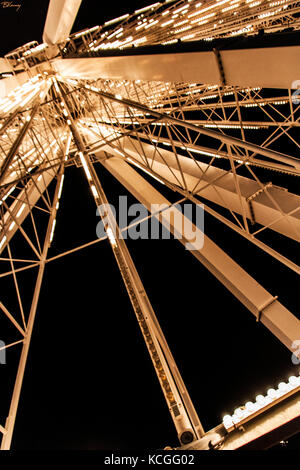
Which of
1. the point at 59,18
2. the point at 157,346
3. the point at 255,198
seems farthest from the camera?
the point at 59,18

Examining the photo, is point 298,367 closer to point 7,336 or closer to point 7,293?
point 7,336

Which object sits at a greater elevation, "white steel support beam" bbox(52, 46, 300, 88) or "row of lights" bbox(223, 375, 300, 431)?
"white steel support beam" bbox(52, 46, 300, 88)

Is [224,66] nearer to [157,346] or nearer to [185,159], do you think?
[157,346]

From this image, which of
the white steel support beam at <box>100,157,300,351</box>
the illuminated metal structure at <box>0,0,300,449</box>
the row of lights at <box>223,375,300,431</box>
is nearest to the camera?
the illuminated metal structure at <box>0,0,300,449</box>

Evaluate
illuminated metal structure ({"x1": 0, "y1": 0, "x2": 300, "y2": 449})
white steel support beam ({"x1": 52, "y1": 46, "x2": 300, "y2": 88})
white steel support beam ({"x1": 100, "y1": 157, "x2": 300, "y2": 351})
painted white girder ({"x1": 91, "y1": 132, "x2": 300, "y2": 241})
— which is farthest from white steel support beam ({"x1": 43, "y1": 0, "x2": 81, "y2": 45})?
white steel support beam ({"x1": 100, "y1": 157, "x2": 300, "y2": 351})

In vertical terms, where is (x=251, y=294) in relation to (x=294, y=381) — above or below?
above

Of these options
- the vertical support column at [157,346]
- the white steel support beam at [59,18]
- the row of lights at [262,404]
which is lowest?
the row of lights at [262,404]

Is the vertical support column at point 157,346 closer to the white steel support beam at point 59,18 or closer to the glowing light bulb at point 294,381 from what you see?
the glowing light bulb at point 294,381

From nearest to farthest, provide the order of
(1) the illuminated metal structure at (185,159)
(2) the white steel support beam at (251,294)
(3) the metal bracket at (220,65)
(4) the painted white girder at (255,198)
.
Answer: (3) the metal bracket at (220,65) → (1) the illuminated metal structure at (185,159) → (2) the white steel support beam at (251,294) → (4) the painted white girder at (255,198)

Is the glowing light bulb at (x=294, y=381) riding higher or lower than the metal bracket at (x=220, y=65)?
lower

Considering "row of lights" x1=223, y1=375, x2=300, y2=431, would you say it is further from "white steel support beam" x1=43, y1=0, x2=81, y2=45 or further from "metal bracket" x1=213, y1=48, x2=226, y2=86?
"white steel support beam" x1=43, y1=0, x2=81, y2=45

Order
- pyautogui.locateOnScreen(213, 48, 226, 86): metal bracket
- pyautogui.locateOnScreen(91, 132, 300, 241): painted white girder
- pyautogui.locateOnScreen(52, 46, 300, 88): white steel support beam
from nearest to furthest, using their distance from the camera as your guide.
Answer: pyautogui.locateOnScreen(52, 46, 300, 88): white steel support beam, pyautogui.locateOnScreen(213, 48, 226, 86): metal bracket, pyautogui.locateOnScreen(91, 132, 300, 241): painted white girder

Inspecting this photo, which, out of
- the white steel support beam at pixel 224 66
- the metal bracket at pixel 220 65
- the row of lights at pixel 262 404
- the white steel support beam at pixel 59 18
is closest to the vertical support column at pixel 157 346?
the row of lights at pixel 262 404

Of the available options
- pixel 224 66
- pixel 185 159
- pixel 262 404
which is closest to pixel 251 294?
pixel 262 404
